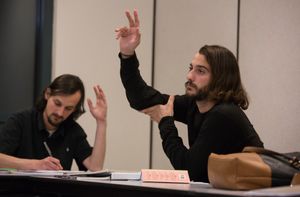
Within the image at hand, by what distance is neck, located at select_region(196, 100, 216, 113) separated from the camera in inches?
90.0

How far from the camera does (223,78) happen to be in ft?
7.53

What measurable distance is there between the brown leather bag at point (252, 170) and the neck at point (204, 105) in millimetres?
738

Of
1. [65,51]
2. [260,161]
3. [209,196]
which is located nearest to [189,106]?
[260,161]

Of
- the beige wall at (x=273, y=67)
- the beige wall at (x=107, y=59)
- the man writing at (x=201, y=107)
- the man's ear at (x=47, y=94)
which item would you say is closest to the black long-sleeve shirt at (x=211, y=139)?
the man writing at (x=201, y=107)

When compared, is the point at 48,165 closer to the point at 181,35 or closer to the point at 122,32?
the point at 122,32

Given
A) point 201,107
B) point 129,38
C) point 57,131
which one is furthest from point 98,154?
point 201,107

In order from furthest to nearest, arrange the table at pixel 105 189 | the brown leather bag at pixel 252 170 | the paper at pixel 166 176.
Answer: the paper at pixel 166 176 < the brown leather bag at pixel 252 170 < the table at pixel 105 189

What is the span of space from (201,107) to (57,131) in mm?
968

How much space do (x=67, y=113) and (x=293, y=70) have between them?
1440 millimetres

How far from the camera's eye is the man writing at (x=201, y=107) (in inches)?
80.5

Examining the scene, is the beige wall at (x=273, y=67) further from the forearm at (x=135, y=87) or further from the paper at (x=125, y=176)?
the paper at (x=125, y=176)

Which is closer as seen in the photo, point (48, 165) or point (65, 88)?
point (48, 165)

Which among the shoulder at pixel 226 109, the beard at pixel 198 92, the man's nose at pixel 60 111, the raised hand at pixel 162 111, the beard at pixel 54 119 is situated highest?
the beard at pixel 198 92

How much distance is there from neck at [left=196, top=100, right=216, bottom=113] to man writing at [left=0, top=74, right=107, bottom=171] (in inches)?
33.3
